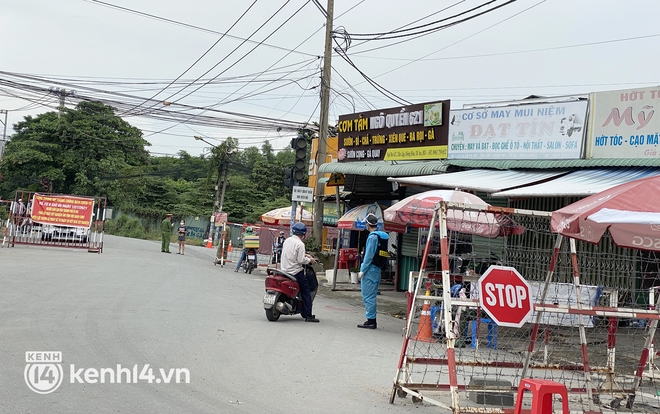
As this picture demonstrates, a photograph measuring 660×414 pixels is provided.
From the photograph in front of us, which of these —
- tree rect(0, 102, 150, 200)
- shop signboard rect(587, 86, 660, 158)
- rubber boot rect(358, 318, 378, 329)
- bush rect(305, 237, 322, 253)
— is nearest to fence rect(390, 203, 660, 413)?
rubber boot rect(358, 318, 378, 329)

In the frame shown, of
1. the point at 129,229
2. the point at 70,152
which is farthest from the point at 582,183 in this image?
the point at 129,229

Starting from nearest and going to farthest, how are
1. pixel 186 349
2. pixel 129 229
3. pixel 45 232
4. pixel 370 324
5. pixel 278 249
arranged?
pixel 186 349
pixel 370 324
pixel 278 249
pixel 45 232
pixel 129 229

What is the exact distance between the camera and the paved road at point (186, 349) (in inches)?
254

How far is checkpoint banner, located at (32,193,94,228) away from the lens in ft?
85.3

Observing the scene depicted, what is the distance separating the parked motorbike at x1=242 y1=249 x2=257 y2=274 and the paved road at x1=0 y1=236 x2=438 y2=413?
818cm

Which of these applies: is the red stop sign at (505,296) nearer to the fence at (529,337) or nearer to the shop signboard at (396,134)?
the fence at (529,337)

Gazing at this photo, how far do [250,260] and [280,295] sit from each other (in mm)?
12840

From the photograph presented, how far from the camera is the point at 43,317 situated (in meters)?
10.4

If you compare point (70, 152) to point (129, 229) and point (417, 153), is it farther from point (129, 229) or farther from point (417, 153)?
point (417, 153)

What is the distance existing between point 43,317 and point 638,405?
27.1ft

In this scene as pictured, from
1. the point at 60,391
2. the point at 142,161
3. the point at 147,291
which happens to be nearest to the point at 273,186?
the point at 142,161

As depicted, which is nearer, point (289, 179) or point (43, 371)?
point (43, 371)

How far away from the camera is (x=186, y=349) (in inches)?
347

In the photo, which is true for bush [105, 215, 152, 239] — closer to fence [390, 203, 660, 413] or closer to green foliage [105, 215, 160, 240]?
green foliage [105, 215, 160, 240]
